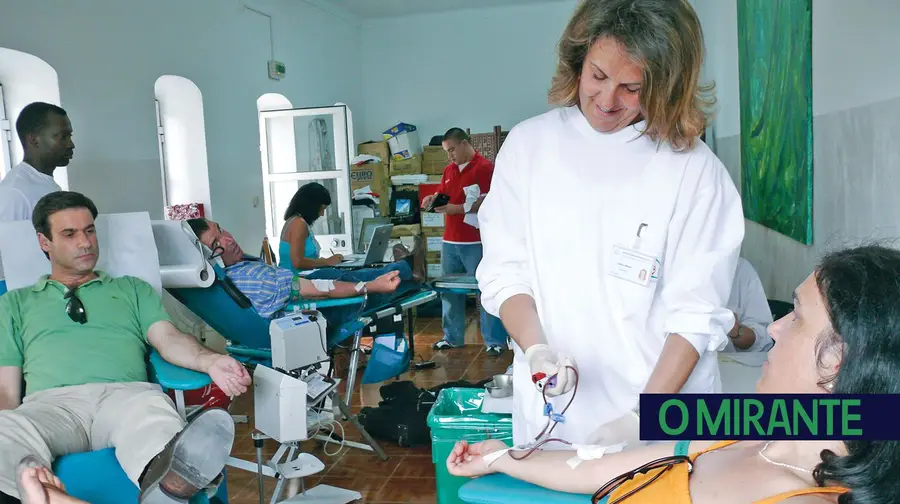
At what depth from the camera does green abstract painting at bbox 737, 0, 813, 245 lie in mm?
2375

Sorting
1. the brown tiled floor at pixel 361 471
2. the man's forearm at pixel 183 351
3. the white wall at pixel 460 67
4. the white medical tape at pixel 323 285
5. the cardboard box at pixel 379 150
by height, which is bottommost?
the brown tiled floor at pixel 361 471

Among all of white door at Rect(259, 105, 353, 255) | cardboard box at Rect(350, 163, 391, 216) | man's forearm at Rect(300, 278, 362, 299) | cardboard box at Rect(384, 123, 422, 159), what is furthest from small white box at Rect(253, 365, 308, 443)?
cardboard box at Rect(384, 123, 422, 159)

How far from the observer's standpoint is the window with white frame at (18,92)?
3.97 metres

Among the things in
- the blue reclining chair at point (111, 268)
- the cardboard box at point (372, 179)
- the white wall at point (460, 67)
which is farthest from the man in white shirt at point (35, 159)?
the white wall at point (460, 67)

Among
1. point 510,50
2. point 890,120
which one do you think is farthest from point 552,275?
point 510,50

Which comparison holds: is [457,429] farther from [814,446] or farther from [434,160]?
[434,160]

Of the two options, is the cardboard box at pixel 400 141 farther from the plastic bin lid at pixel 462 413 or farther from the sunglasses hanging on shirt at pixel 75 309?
the plastic bin lid at pixel 462 413

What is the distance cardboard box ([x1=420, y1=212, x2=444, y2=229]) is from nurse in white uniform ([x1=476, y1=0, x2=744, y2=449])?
571 centimetres

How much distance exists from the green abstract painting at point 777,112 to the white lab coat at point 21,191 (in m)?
2.98

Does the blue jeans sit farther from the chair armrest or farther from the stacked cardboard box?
the chair armrest

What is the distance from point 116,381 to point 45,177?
4.32ft

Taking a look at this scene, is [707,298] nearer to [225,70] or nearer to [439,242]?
[225,70]

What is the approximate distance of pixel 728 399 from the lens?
90 centimetres

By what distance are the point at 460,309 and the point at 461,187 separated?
0.93 metres
